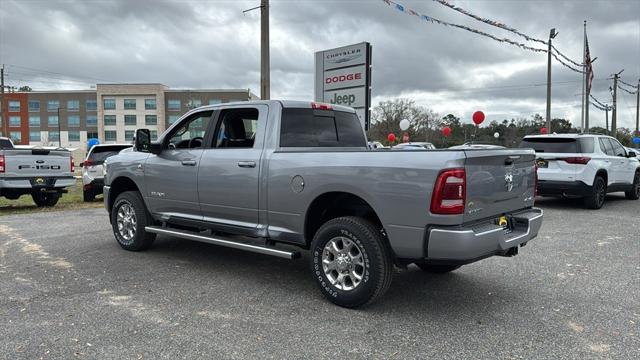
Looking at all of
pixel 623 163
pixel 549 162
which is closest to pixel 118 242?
pixel 549 162

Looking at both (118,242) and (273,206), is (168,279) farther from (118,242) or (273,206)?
(118,242)

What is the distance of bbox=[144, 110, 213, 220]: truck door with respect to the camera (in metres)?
5.64

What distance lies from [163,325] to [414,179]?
2.28 metres

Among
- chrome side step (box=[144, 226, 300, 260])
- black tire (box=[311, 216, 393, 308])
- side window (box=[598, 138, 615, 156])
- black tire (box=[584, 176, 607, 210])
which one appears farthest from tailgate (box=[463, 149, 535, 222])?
side window (box=[598, 138, 615, 156])

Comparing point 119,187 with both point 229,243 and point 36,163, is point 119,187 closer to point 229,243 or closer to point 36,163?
point 229,243

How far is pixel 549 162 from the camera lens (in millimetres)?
10859

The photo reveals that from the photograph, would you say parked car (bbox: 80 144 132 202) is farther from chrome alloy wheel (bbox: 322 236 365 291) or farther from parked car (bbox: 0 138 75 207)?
chrome alloy wheel (bbox: 322 236 365 291)

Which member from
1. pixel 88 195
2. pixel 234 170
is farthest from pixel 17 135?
pixel 234 170

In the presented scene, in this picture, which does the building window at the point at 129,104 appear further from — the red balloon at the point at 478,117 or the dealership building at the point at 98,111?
the red balloon at the point at 478,117

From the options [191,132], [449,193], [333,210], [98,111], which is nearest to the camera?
[449,193]

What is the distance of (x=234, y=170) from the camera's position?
5.11 m

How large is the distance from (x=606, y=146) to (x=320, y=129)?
8.96 metres

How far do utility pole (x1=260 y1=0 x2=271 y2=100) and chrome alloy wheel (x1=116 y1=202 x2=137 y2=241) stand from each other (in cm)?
622

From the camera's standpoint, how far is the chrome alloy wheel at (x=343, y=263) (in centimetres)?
422
